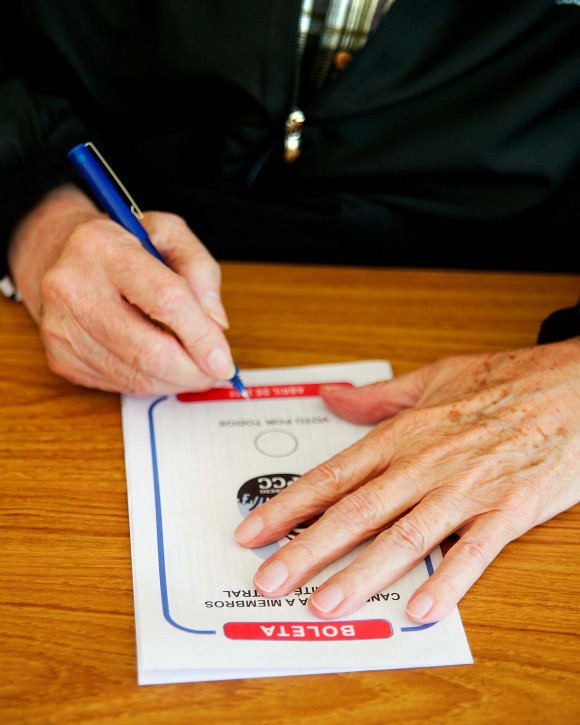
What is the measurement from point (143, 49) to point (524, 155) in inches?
21.7

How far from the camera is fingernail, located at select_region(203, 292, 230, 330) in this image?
33.4 inches

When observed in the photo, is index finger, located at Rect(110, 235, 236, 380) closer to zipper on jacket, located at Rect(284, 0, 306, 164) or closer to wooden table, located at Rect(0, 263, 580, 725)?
wooden table, located at Rect(0, 263, 580, 725)

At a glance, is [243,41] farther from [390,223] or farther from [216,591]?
[216,591]

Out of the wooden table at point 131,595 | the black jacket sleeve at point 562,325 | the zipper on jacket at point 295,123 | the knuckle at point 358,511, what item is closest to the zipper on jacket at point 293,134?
the zipper on jacket at point 295,123

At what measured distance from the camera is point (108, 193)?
83 centimetres

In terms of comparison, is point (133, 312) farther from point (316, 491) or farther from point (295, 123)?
point (295, 123)

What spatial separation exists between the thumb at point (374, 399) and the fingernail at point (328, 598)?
0.25 m

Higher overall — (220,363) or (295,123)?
(295,123)

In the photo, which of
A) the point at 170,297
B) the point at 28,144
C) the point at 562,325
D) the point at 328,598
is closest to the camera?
the point at 328,598

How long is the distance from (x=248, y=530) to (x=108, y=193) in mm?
396

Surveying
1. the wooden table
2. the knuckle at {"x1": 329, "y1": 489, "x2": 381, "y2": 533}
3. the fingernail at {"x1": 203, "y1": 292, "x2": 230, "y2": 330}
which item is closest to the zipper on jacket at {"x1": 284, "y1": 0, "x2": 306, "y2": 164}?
the wooden table

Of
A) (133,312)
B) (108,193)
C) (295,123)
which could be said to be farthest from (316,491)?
(295,123)

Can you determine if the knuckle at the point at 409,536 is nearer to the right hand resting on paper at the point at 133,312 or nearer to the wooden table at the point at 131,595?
the wooden table at the point at 131,595

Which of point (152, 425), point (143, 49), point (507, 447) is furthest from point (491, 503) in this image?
point (143, 49)
